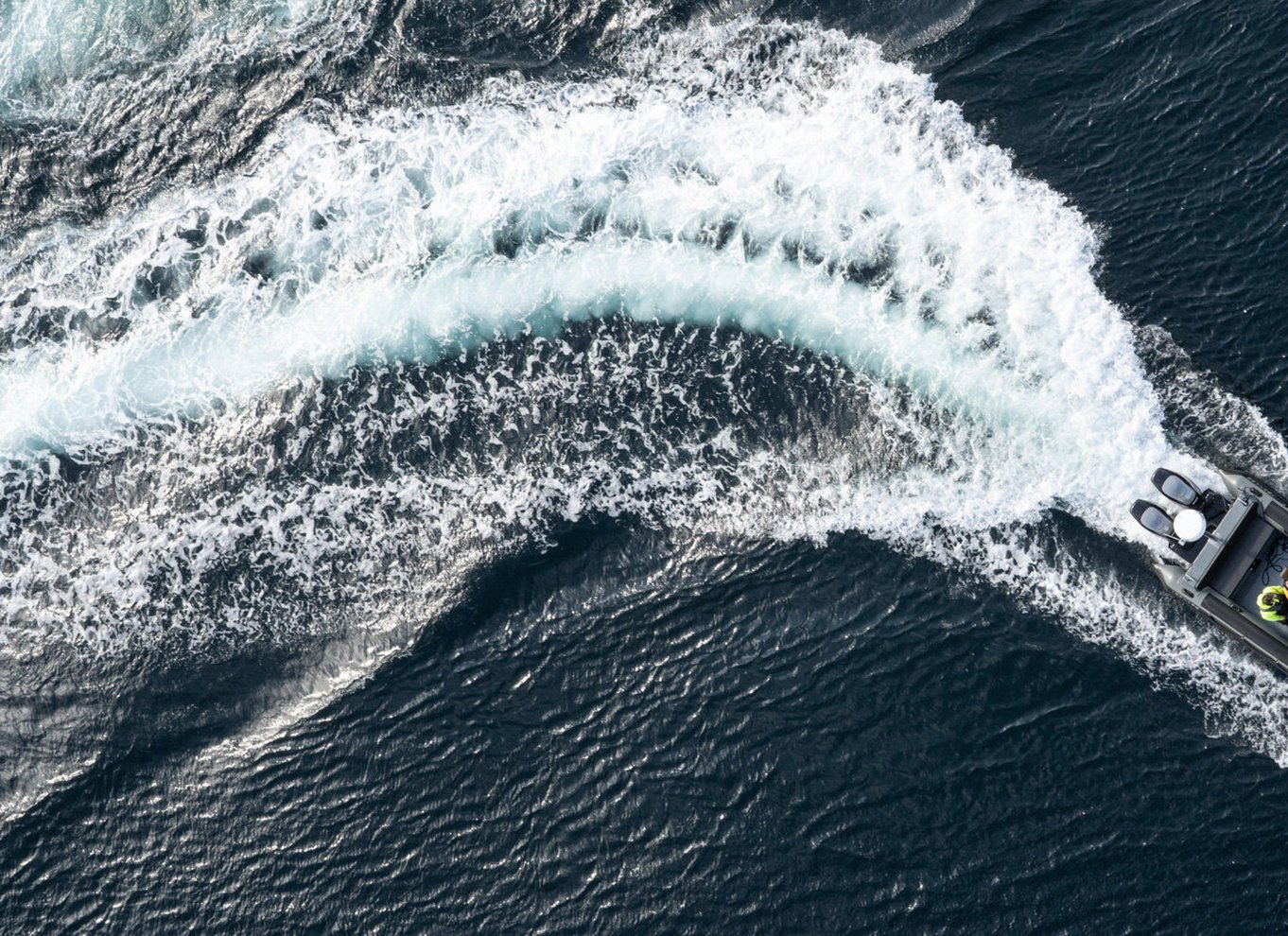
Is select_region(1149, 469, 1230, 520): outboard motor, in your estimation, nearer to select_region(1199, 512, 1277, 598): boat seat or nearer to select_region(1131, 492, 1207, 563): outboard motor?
select_region(1131, 492, 1207, 563): outboard motor

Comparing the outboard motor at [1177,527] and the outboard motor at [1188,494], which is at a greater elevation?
the outboard motor at [1188,494]

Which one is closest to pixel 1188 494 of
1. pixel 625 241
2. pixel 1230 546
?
pixel 1230 546

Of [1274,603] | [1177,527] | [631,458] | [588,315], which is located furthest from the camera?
[588,315]

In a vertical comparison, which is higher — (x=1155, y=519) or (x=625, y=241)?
(x=1155, y=519)

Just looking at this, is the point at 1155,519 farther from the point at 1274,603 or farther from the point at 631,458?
the point at 631,458

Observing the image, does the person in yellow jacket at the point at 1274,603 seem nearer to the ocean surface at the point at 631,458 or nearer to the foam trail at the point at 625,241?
the ocean surface at the point at 631,458

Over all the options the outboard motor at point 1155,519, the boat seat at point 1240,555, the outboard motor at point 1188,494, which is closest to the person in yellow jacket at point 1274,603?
the boat seat at point 1240,555
